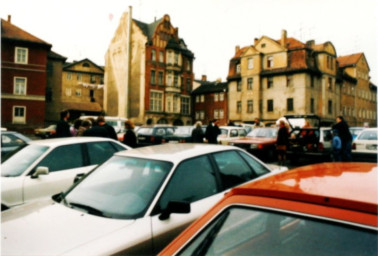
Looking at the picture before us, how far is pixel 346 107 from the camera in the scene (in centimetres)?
5075

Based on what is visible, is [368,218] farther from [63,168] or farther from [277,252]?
[63,168]

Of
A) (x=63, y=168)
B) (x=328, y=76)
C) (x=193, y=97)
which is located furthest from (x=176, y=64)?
(x=63, y=168)

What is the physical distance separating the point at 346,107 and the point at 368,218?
55.4 metres

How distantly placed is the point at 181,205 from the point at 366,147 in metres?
12.0

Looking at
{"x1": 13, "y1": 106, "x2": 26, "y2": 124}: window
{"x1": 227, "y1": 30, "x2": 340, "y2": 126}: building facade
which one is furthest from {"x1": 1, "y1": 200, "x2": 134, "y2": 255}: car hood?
{"x1": 227, "y1": 30, "x2": 340, "y2": 126}: building facade

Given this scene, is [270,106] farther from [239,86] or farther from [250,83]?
[239,86]

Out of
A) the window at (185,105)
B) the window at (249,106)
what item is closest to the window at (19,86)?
the window at (185,105)

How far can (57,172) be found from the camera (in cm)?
553

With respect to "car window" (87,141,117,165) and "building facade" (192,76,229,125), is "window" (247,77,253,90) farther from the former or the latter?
"car window" (87,141,117,165)

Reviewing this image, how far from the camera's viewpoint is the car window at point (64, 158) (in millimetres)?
5539

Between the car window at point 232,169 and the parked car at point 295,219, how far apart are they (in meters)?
2.03

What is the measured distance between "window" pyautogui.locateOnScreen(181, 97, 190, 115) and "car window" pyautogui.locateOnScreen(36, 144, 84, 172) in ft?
159

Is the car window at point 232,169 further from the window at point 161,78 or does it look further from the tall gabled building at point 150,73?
the window at point 161,78

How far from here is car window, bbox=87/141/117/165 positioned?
6152 mm
